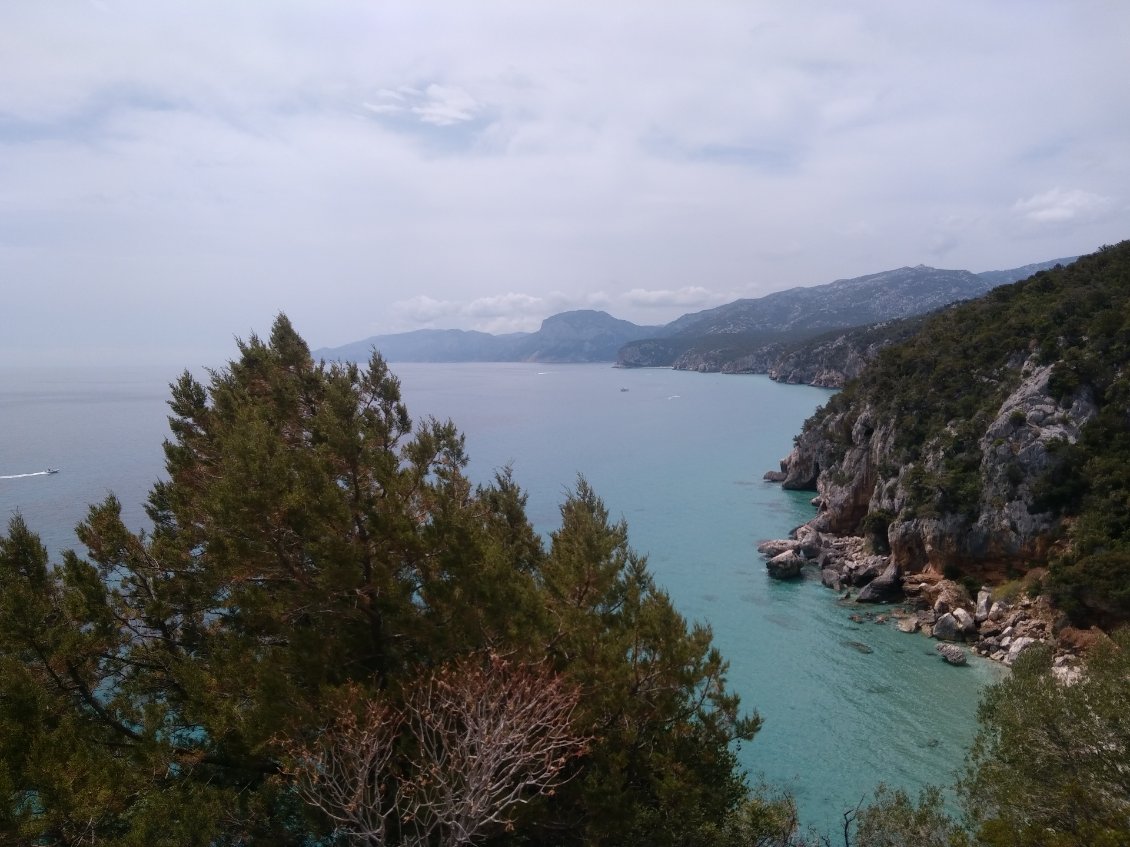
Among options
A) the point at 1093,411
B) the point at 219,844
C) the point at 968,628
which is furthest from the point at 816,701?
the point at 219,844

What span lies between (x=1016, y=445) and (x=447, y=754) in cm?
2619

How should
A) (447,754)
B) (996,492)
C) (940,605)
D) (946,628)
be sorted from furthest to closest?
(996,492)
(940,605)
(946,628)
(447,754)

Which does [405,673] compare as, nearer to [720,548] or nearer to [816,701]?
[816,701]

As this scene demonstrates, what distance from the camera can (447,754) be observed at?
6.52 meters

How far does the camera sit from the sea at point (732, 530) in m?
17.3

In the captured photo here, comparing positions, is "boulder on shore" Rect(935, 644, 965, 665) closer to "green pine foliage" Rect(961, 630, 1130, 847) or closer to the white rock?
the white rock

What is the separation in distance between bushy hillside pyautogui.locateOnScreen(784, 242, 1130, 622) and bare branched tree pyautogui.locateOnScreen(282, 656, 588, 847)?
66.0ft

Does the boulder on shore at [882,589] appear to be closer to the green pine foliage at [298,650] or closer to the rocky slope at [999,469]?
the rocky slope at [999,469]

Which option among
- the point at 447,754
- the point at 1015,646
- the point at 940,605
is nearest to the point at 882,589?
the point at 940,605

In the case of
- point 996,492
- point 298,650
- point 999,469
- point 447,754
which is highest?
point 298,650

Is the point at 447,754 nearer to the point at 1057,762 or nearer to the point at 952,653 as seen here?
the point at 1057,762

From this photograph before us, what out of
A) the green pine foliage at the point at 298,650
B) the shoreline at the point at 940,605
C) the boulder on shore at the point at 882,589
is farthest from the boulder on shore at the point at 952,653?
the green pine foliage at the point at 298,650

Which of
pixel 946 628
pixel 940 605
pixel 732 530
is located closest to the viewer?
pixel 946 628

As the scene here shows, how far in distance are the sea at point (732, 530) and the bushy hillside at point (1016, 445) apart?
4458 mm
